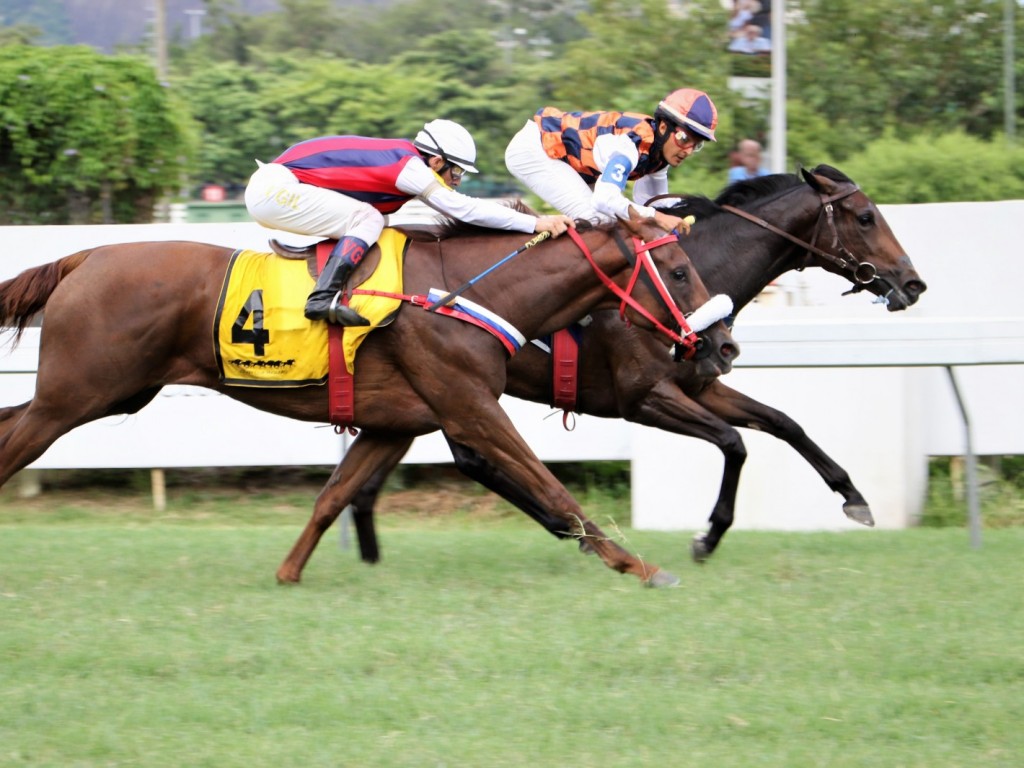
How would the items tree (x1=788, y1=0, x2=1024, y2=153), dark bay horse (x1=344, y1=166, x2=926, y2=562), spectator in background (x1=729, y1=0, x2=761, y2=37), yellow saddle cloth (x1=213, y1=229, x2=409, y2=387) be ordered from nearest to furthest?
1. yellow saddle cloth (x1=213, y1=229, x2=409, y2=387)
2. dark bay horse (x1=344, y1=166, x2=926, y2=562)
3. spectator in background (x1=729, y1=0, x2=761, y2=37)
4. tree (x1=788, y1=0, x2=1024, y2=153)

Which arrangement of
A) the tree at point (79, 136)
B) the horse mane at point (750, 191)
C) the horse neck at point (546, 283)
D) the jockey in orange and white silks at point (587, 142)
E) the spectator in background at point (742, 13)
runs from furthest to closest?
the tree at point (79, 136)
the spectator in background at point (742, 13)
the horse mane at point (750, 191)
the jockey in orange and white silks at point (587, 142)
the horse neck at point (546, 283)

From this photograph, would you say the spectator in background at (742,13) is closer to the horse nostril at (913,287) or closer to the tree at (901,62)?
the horse nostril at (913,287)

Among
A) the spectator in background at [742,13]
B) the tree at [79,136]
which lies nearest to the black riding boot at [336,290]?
the spectator in background at [742,13]

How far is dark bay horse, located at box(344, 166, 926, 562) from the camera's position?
674 cm

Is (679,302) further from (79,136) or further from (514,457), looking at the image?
(79,136)

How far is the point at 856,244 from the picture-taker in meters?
7.03

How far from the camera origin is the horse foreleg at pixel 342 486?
631 centimetres

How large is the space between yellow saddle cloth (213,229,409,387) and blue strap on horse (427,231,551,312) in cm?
18

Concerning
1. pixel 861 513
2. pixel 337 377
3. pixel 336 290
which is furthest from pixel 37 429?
pixel 861 513

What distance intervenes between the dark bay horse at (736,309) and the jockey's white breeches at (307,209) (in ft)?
3.59

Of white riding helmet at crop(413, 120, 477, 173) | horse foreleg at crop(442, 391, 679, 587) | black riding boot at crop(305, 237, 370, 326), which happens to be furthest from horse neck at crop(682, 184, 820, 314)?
black riding boot at crop(305, 237, 370, 326)

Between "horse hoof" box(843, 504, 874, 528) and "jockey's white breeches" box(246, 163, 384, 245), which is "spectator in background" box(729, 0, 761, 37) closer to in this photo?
"horse hoof" box(843, 504, 874, 528)

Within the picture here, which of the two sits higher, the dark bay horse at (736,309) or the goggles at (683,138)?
the goggles at (683,138)

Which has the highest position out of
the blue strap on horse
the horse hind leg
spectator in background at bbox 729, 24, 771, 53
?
spectator in background at bbox 729, 24, 771, 53
